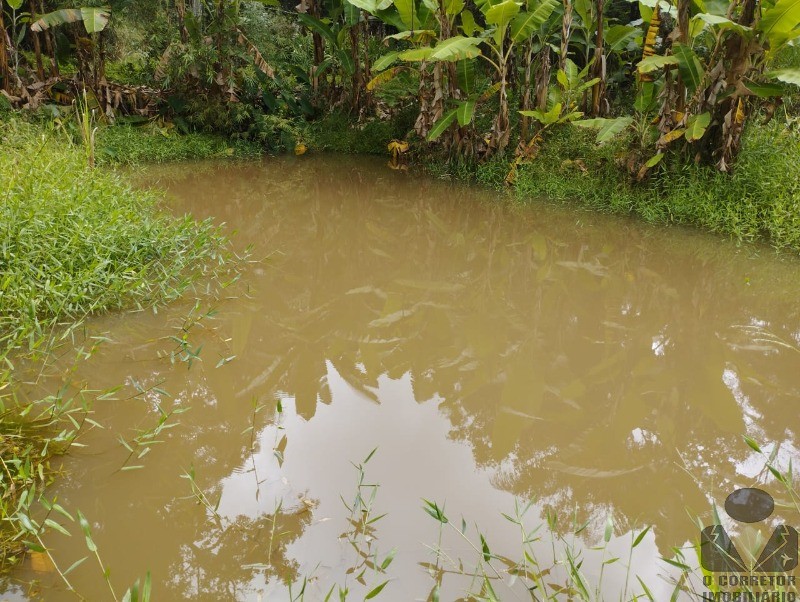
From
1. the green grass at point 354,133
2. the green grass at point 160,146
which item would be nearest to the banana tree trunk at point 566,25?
the green grass at point 354,133

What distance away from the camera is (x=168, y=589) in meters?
2.01

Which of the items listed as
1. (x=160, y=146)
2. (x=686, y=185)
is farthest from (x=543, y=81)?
(x=160, y=146)

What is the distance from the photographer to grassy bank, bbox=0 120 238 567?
2.60 meters

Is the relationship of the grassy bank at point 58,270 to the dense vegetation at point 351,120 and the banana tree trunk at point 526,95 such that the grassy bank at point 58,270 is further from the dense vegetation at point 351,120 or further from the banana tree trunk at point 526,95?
the banana tree trunk at point 526,95

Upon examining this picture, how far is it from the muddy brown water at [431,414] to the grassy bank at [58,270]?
0.52 feet

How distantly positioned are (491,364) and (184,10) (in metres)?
7.72

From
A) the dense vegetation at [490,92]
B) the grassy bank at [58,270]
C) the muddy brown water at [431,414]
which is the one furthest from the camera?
the dense vegetation at [490,92]

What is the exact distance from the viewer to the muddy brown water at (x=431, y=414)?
7.12 ft

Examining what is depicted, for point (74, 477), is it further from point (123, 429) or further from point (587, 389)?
point (587, 389)

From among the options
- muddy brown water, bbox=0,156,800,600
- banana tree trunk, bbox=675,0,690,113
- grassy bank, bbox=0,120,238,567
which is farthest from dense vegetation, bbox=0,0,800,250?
grassy bank, bbox=0,120,238,567

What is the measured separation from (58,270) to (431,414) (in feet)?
8.13

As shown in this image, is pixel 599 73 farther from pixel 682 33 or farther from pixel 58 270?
pixel 58 270

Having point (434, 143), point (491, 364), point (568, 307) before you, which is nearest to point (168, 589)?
point (491, 364)

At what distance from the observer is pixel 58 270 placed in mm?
3896
